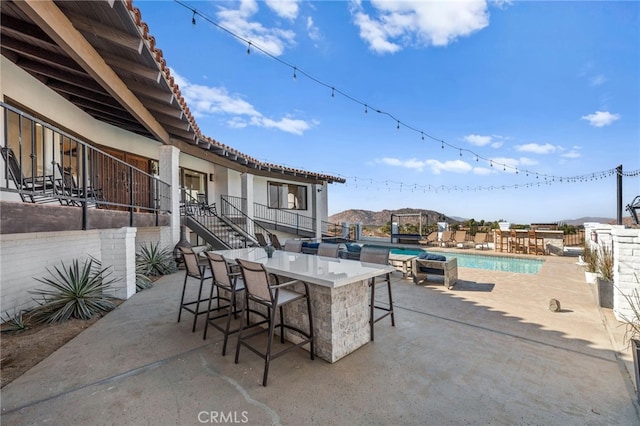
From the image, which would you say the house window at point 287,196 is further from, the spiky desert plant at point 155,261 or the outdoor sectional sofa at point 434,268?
the outdoor sectional sofa at point 434,268

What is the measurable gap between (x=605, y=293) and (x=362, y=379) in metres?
4.55

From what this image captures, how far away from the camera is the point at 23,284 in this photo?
4137mm

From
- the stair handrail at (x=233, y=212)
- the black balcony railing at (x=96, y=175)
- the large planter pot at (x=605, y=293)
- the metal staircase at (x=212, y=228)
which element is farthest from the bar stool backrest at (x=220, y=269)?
the stair handrail at (x=233, y=212)

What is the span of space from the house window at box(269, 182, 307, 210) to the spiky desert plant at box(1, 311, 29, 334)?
9.77 m

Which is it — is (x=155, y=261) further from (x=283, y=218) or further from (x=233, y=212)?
(x=283, y=218)

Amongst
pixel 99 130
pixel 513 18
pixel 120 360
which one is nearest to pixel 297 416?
pixel 120 360

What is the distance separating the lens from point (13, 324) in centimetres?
360

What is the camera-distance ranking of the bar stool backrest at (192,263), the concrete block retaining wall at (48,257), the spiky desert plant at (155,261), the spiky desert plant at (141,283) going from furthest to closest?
1. the spiky desert plant at (155,261)
2. the spiky desert plant at (141,283)
3. the concrete block retaining wall at (48,257)
4. the bar stool backrest at (192,263)

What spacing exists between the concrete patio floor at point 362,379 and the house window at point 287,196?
9803 mm

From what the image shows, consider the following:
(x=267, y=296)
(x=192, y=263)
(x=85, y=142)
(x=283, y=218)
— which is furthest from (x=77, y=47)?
(x=283, y=218)

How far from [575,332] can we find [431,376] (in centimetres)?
241

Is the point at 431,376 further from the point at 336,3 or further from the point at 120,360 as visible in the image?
the point at 336,3

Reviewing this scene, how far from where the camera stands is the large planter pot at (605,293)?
429 centimetres

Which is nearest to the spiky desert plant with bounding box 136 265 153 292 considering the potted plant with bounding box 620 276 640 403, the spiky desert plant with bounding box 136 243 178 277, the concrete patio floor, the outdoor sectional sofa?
the spiky desert plant with bounding box 136 243 178 277
